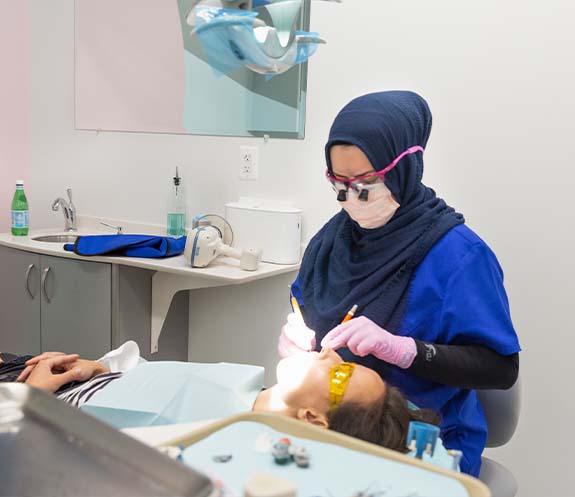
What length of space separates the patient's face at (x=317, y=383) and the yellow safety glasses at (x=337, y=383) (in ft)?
0.03

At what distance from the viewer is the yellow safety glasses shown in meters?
1.24

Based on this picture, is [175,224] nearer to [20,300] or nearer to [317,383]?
[20,300]

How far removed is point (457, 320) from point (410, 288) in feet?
0.46

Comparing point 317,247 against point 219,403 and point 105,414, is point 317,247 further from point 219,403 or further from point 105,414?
point 105,414

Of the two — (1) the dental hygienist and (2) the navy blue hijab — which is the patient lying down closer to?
(1) the dental hygienist

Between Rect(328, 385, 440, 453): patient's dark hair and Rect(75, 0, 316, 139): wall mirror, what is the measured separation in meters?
1.54

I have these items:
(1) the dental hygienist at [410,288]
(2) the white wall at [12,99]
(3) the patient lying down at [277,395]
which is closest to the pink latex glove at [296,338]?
(1) the dental hygienist at [410,288]

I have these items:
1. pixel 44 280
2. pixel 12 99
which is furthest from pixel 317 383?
pixel 12 99

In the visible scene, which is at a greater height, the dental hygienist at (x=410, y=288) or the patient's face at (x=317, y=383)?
the dental hygienist at (x=410, y=288)

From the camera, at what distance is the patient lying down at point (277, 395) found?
4.05 ft

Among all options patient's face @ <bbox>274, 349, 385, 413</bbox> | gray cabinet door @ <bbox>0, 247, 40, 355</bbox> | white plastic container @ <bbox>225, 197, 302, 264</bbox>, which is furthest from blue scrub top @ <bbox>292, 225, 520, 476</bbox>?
gray cabinet door @ <bbox>0, 247, 40, 355</bbox>

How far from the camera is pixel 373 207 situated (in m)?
1.53

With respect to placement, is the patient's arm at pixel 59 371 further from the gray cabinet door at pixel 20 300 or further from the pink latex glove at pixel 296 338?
the gray cabinet door at pixel 20 300

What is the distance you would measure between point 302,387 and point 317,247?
545 mm
